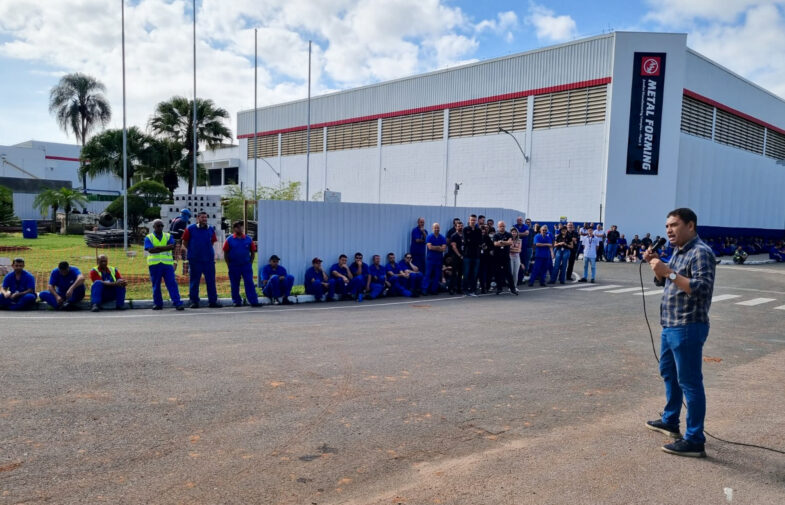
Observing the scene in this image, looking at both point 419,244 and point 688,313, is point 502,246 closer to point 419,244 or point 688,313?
point 419,244

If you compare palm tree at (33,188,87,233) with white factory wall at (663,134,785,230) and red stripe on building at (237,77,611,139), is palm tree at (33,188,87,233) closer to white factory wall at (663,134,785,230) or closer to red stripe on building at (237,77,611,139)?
red stripe on building at (237,77,611,139)

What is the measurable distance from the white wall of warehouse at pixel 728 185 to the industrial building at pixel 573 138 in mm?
141

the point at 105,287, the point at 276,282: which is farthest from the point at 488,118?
the point at 105,287

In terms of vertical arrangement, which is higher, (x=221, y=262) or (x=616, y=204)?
(x=616, y=204)

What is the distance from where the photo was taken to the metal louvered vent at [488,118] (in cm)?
3769

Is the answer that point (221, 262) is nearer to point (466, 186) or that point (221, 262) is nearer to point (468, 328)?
point (468, 328)

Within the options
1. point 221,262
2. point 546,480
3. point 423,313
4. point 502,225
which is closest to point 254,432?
point 546,480

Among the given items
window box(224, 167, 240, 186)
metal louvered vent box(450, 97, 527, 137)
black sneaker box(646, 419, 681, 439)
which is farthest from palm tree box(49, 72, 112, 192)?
black sneaker box(646, 419, 681, 439)

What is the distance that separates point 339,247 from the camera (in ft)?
49.1

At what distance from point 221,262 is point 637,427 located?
18.3 metres

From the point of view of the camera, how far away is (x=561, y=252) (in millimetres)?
18406

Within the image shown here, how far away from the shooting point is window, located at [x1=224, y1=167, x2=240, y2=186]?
65312 millimetres

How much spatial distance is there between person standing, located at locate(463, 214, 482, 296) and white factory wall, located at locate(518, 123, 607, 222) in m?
20.8

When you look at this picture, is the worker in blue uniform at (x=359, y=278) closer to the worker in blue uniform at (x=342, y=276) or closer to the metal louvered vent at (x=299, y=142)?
the worker in blue uniform at (x=342, y=276)
